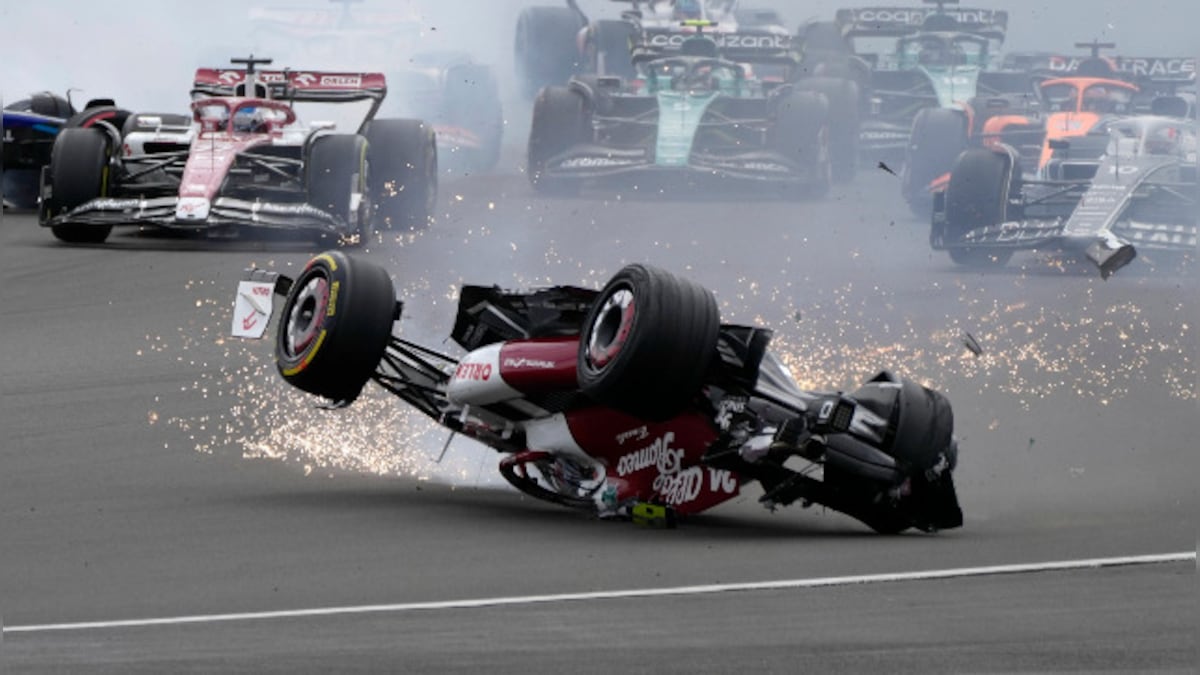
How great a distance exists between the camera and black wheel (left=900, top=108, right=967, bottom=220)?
25.6 metres

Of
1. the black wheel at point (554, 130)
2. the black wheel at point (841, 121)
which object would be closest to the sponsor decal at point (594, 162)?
the black wheel at point (554, 130)

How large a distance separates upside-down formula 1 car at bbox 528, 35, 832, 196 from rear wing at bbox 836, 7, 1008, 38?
764 cm

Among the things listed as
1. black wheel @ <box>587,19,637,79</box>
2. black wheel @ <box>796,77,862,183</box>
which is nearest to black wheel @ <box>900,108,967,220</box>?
black wheel @ <box>796,77,862,183</box>

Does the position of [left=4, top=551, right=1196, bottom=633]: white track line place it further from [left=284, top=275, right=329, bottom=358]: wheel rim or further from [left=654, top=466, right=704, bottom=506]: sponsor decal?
[left=284, top=275, right=329, bottom=358]: wheel rim

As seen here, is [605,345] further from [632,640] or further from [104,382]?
[104,382]

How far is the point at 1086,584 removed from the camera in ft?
21.4

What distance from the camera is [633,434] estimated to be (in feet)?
28.4

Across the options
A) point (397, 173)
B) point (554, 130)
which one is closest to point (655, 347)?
point (397, 173)

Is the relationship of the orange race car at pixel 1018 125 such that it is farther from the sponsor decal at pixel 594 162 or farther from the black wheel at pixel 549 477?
the black wheel at pixel 549 477

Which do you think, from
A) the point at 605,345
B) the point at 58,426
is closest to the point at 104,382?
the point at 58,426

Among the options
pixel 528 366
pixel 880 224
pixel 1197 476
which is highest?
pixel 528 366

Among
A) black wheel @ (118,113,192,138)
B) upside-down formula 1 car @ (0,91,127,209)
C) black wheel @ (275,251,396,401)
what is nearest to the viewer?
black wheel @ (275,251,396,401)

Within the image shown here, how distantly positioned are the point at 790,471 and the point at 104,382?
6065 mm

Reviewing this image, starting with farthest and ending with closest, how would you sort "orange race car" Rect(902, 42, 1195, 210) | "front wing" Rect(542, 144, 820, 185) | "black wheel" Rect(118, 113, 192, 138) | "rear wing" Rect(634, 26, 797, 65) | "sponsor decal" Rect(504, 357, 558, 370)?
"rear wing" Rect(634, 26, 797, 65) < "front wing" Rect(542, 144, 820, 185) < "orange race car" Rect(902, 42, 1195, 210) < "black wheel" Rect(118, 113, 192, 138) < "sponsor decal" Rect(504, 357, 558, 370)
